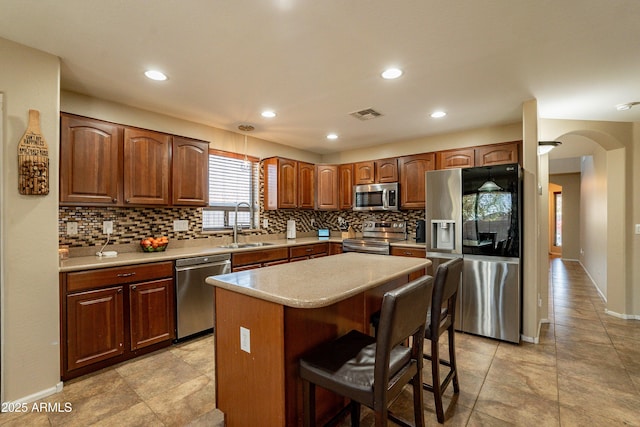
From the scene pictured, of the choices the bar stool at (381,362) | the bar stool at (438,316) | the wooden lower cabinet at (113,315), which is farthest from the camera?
the wooden lower cabinet at (113,315)

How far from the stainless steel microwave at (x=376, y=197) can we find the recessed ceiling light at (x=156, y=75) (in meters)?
3.20

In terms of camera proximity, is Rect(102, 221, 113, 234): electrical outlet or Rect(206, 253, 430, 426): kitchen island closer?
Rect(206, 253, 430, 426): kitchen island

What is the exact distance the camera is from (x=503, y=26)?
187 centimetres

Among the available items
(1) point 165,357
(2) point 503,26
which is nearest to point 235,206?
(1) point 165,357

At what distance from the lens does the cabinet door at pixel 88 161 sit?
101 inches

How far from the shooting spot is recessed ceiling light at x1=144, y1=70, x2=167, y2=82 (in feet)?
8.13

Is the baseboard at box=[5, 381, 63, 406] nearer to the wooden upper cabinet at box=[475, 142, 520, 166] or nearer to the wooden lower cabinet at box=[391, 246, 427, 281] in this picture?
the wooden lower cabinet at box=[391, 246, 427, 281]

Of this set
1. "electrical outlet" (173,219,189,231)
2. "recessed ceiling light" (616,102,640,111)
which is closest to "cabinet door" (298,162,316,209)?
"electrical outlet" (173,219,189,231)

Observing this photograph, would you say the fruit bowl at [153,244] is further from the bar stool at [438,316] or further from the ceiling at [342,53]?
the bar stool at [438,316]

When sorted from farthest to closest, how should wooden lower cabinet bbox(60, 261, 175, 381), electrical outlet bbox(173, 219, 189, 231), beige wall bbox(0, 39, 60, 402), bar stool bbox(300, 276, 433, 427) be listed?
electrical outlet bbox(173, 219, 189, 231) < wooden lower cabinet bbox(60, 261, 175, 381) < beige wall bbox(0, 39, 60, 402) < bar stool bbox(300, 276, 433, 427)

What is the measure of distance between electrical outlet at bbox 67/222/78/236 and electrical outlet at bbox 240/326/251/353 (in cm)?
234

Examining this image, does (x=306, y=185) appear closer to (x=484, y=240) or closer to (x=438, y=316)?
(x=484, y=240)

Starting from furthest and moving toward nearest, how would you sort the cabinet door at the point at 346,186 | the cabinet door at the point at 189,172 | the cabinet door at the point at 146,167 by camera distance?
the cabinet door at the point at 346,186
the cabinet door at the point at 189,172
the cabinet door at the point at 146,167

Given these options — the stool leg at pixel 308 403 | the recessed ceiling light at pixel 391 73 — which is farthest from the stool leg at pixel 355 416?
the recessed ceiling light at pixel 391 73
